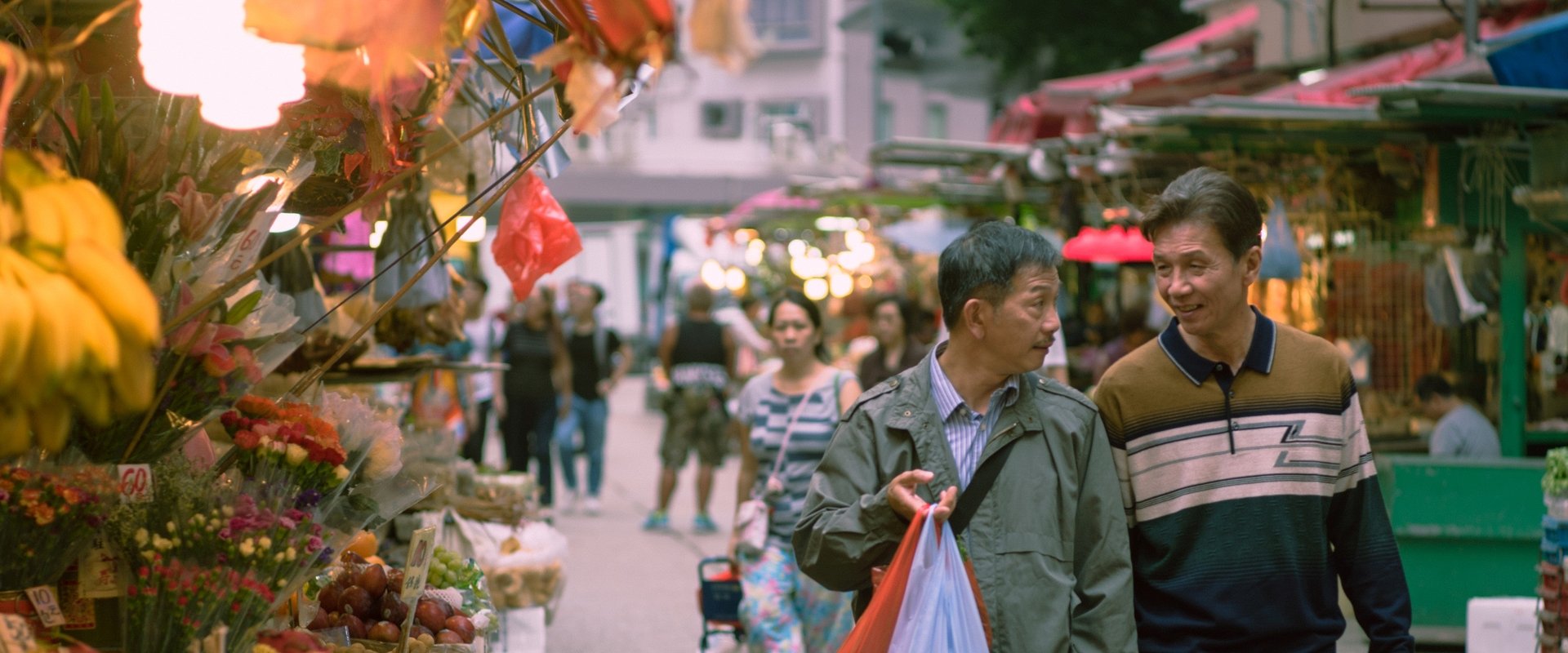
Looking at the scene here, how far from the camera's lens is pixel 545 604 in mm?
7137

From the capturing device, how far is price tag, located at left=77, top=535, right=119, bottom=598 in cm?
296

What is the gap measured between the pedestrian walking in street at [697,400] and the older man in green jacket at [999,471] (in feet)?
30.8

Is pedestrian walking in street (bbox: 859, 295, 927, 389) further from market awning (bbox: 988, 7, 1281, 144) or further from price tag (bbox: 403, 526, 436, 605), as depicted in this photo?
price tag (bbox: 403, 526, 436, 605)

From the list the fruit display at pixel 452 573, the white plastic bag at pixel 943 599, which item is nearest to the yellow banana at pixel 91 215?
the white plastic bag at pixel 943 599

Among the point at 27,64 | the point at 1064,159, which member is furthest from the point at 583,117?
the point at 1064,159

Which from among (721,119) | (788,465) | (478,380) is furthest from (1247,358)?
(721,119)

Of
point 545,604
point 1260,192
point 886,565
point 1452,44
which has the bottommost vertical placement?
point 545,604

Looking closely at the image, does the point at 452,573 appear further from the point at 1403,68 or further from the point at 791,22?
the point at 791,22

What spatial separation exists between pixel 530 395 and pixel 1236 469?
1012 centimetres

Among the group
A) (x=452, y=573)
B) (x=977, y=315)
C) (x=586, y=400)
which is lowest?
(x=586, y=400)

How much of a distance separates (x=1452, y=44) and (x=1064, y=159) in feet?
9.20

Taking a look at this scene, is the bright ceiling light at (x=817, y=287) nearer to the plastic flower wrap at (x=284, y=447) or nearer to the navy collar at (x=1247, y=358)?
the navy collar at (x=1247, y=358)

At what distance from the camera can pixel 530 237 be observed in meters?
5.20

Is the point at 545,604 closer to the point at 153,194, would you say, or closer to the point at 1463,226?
the point at 153,194
